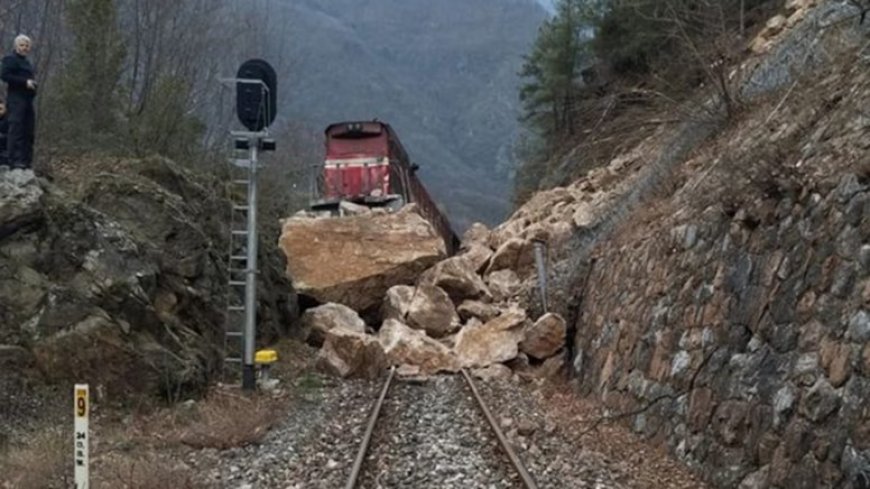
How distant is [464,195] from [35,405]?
115 m

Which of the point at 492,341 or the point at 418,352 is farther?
the point at 418,352

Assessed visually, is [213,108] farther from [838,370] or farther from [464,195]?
[464,195]

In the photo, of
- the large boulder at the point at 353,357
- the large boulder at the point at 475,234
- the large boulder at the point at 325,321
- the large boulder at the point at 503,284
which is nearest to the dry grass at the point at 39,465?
the large boulder at the point at 353,357

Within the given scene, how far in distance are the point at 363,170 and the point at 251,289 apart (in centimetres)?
1552

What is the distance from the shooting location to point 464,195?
12450 cm

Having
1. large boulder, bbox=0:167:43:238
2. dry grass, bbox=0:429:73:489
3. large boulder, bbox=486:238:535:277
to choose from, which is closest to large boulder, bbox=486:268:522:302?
large boulder, bbox=486:238:535:277

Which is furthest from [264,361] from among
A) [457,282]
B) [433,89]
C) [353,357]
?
[433,89]

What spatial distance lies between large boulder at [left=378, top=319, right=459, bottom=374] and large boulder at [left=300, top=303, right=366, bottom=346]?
1.74 m

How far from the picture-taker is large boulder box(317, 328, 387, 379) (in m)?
15.5

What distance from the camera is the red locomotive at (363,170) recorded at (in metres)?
27.8

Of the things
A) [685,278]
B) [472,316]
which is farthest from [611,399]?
[472,316]

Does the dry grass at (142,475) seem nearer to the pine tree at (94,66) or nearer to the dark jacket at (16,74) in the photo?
the dark jacket at (16,74)

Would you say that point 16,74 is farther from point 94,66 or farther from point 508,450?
point 94,66

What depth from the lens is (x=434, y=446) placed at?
31.9 feet
